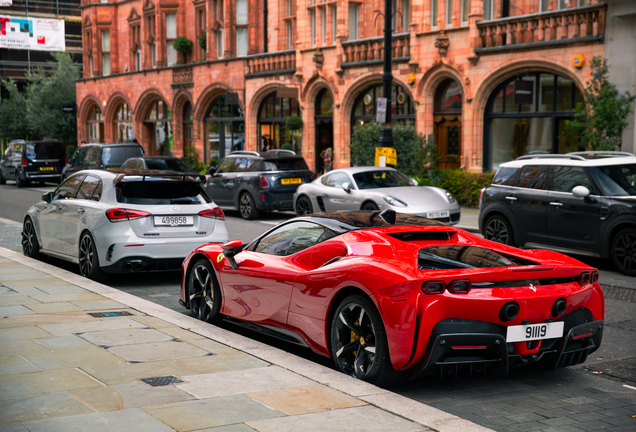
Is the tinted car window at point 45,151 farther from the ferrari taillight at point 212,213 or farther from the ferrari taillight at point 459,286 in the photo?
the ferrari taillight at point 459,286

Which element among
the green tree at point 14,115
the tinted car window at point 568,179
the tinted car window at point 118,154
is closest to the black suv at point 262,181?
the tinted car window at point 118,154

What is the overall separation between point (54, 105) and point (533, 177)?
149ft

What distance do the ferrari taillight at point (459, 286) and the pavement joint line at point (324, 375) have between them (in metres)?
0.78

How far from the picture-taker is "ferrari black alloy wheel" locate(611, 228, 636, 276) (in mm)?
10805

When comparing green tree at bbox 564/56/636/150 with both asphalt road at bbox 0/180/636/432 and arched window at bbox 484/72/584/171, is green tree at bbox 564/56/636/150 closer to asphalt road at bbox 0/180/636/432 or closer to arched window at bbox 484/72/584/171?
arched window at bbox 484/72/584/171

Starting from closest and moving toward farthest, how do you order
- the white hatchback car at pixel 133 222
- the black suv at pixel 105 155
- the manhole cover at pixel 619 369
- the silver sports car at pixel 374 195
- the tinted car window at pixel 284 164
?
the manhole cover at pixel 619 369 → the white hatchback car at pixel 133 222 → the silver sports car at pixel 374 195 → the tinted car window at pixel 284 164 → the black suv at pixel 105 155

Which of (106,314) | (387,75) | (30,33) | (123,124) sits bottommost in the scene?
(106,314)

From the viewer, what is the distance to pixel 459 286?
507cm

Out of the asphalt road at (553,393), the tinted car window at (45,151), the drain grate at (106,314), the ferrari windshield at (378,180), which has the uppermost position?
the tinted car window at (45,151)

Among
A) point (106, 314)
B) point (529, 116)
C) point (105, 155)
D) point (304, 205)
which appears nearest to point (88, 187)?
point (106, 314)

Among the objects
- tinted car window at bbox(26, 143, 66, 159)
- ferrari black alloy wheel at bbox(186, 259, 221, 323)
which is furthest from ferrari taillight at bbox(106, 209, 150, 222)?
tinted car window at bbox(26, 143, 66, 159)

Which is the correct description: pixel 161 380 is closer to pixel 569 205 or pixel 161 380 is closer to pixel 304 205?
pixel 569 205

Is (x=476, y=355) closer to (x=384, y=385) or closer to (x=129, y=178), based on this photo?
(x=384, y=385)

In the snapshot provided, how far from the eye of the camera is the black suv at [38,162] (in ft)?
104
